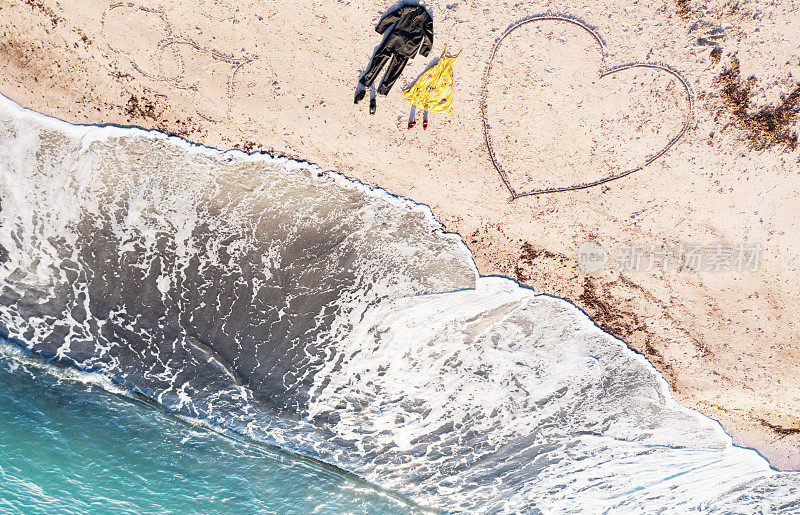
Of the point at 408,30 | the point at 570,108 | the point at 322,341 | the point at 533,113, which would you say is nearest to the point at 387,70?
the point at 408,30

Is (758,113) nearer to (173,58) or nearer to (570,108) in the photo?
(570,108)

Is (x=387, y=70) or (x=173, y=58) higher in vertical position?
(x=387, y=70)

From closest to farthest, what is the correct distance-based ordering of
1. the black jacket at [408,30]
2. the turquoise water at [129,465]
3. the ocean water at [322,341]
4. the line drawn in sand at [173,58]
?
the black jacket at [408,30], the line drawn in sand at [173,58], the ocean water at [322,341], the turquoise water at [129,465]

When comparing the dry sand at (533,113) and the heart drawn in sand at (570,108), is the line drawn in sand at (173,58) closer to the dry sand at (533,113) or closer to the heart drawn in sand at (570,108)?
the dry sand at (533,113)

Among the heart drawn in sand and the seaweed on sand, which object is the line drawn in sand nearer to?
the heart drawn in sand

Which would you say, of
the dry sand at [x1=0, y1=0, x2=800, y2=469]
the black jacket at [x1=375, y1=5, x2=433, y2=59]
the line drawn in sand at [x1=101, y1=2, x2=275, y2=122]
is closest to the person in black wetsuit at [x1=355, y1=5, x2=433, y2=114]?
the black jacket at [x1=375, y1=5, x2=433, y2=59]

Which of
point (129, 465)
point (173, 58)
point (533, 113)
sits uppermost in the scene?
point (533, 113)

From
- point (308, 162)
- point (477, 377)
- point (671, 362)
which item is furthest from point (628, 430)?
point (308, 162)

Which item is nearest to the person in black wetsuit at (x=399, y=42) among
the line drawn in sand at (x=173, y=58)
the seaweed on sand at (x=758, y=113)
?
the line drawn in sand at (x=173, y=58)
